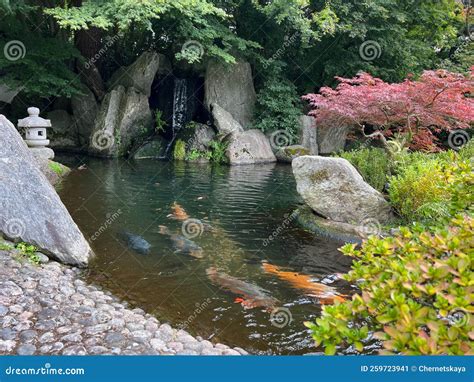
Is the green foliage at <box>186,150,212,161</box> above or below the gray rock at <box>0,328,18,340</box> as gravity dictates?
below

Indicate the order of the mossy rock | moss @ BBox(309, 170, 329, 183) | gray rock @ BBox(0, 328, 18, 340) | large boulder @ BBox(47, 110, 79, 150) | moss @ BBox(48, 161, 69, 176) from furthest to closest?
large boulder @ BBox(47, 110, 79, 150), moss @ BBox(48, 161, 69, 176), moss @ BBox(309, 170, 329, 183), the mossy rock, gray rock @ BBox(0, 328, 18, 340)

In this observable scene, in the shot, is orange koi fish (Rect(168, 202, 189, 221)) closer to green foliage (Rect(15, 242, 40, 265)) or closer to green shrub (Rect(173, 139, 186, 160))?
green foliage (Rect(15, 242, 40, 265))

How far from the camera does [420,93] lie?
9.78 meters

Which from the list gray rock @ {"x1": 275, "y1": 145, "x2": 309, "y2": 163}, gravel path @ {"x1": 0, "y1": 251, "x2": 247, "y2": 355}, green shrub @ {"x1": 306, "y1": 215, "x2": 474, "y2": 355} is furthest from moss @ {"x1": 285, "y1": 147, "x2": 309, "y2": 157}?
green shrub @ {"x1": 306, "y1": 215, "x2": 474, "y2": 355}

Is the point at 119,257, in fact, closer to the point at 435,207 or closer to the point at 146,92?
the point at 435,207

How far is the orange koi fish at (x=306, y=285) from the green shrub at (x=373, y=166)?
12.3 ft

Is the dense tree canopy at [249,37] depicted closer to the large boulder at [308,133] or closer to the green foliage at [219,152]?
the large boulder at [308,133]

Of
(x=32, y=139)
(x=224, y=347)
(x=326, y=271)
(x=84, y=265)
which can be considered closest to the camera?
(x=224, y=347)

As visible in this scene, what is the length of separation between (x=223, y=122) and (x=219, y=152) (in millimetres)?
1466

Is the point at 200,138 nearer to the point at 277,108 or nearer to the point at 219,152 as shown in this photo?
the point at 219,152

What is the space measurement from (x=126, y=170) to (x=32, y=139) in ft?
10.1

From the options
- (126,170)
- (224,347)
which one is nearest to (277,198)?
(126,170)

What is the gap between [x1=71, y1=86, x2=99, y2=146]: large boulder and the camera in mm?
18719

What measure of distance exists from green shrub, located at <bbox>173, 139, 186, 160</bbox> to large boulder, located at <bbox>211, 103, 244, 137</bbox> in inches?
64.6
